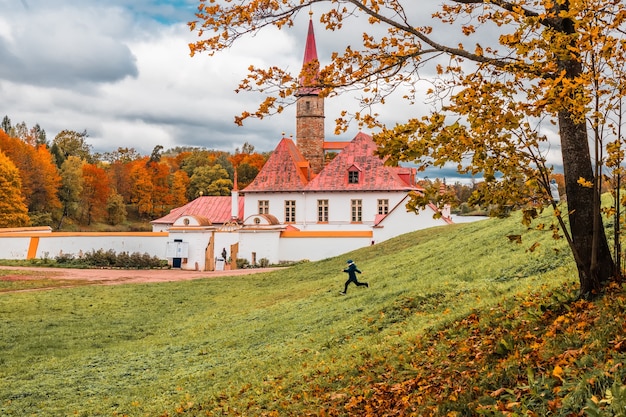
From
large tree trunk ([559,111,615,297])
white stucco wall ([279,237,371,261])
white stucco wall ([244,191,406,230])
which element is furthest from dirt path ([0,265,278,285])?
large tree trunk ([559,111,615,297])

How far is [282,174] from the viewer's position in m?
48.1

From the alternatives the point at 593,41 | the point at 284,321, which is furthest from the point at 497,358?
the point at 284,321

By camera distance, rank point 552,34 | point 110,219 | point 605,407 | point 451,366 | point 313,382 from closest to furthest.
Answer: point 605,407 → point 552,34 → point 451,366 → point 313,382 → point 110,219

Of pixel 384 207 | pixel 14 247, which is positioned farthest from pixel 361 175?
pixel 14 247

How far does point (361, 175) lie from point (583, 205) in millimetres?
39180

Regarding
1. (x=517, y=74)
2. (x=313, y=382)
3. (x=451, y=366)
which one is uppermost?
(x=517, y=74)

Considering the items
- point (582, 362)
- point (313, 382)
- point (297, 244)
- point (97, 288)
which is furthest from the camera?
point (297, 244)

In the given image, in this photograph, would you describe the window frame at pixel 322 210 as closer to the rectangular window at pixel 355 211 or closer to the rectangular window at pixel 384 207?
the rectangular window at pixel 355 211

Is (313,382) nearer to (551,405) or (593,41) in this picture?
(551,405)

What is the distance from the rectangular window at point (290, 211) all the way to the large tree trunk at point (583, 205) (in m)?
40.2

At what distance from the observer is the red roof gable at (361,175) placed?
1802 inches

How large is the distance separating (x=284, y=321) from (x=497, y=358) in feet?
27.5

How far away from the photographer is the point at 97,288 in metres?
24.0

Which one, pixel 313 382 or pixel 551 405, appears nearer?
pixel 551 405
